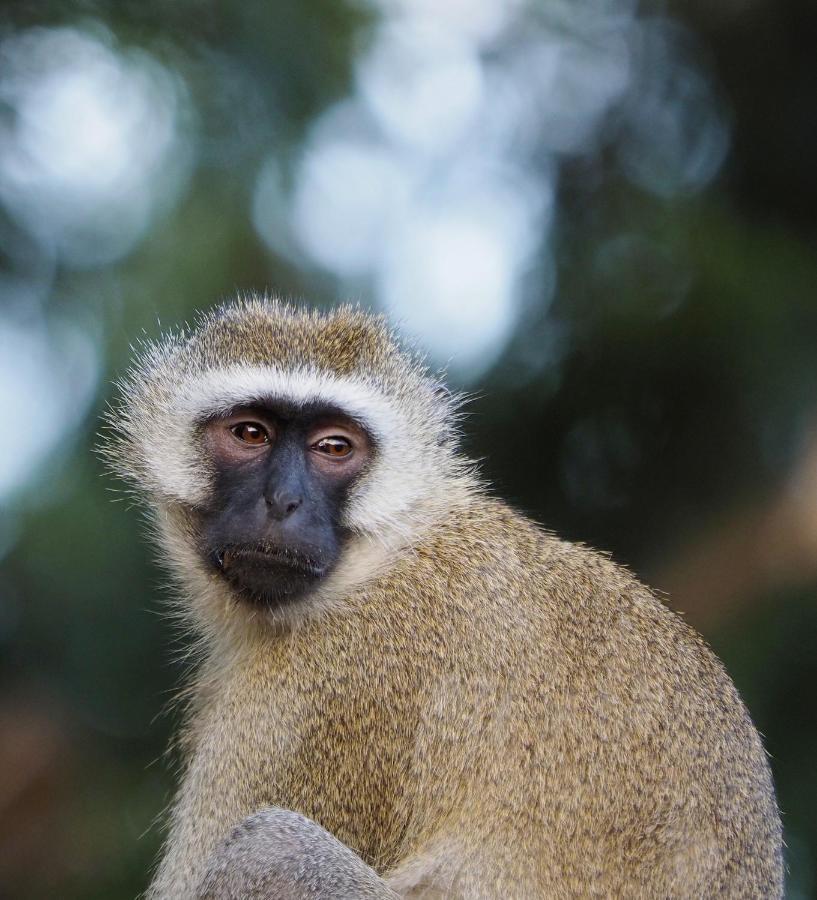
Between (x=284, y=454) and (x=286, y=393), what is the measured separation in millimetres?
226

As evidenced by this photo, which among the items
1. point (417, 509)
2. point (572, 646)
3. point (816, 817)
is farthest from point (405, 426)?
point (816, 817)

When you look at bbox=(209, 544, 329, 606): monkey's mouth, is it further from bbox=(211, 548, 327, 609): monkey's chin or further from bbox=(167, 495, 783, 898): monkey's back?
bbox=(167, 495, 783, 898): monkey's back

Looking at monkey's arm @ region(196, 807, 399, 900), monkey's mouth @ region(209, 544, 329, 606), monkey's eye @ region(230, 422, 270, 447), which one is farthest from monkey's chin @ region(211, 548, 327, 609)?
monkey's arm @ region(196, 807, 399, 900)

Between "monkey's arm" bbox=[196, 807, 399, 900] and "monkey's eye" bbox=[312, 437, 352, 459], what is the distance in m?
1.15

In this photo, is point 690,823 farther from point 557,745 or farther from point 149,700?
point 149,700

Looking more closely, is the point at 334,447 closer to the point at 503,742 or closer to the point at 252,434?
the point at 252,434

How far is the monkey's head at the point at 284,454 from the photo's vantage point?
341 centimetres

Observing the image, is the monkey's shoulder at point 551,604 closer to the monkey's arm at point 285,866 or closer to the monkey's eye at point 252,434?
the monkey's eye at point 252,434

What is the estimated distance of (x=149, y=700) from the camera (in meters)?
6.11

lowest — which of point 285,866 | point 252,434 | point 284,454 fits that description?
point 285,866

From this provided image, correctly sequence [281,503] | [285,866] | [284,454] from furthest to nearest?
1. [284,454]
2. [281,503]
3. [285,866]

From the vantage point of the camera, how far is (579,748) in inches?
124

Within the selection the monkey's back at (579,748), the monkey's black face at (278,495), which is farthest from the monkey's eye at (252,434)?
the monkey's back at (579,748)

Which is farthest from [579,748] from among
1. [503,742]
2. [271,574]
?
[271,574]
